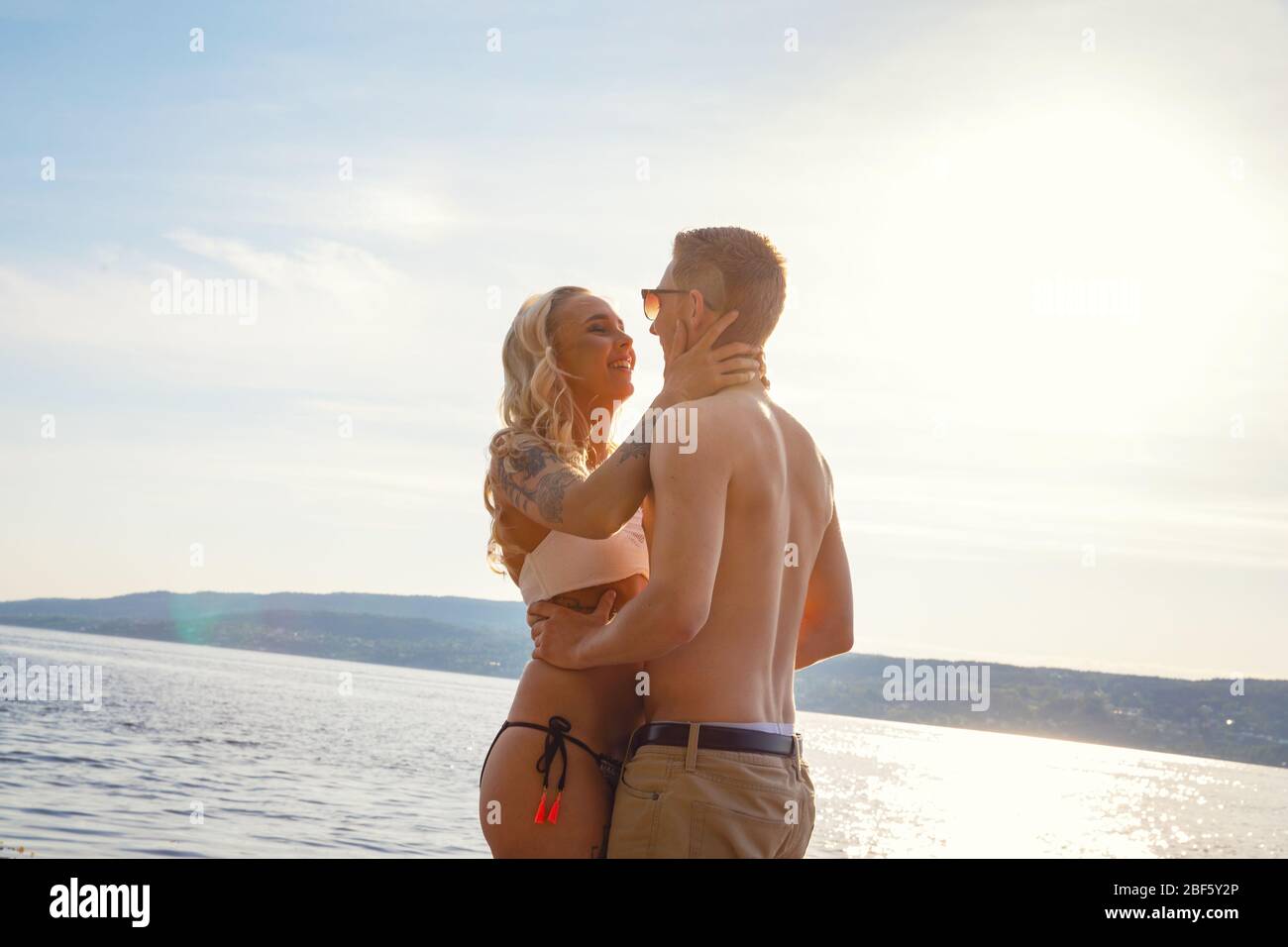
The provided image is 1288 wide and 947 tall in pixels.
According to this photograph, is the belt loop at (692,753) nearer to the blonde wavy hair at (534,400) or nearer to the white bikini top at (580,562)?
the white bikini top at (580,562)

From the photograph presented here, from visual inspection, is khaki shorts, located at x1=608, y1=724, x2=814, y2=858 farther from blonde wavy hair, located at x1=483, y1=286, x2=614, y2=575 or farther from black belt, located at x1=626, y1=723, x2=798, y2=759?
blonde wavy hair, located at x1=483, y1=286, x2=614, y2=575

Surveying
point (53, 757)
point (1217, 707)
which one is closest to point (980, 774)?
point (1217, 707)

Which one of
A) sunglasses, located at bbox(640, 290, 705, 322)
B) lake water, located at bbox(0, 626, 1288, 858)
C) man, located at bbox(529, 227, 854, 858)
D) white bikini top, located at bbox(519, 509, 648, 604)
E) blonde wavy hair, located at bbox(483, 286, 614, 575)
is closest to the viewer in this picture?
man, located at bbox(529, 227, 854, 858)

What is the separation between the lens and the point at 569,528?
3678mm

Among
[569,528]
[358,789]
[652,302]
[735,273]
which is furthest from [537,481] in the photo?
[358,789]

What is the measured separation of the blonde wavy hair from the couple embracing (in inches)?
0.7

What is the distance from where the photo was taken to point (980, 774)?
10488 centimetres

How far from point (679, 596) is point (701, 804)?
0.62m

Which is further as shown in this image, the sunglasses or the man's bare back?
the sunglasses

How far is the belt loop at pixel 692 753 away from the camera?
3404 mm

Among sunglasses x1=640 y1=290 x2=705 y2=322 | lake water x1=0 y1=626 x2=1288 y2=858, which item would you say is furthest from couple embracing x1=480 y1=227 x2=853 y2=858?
lake water x1=0 y1=626 x2=1288 y2=858

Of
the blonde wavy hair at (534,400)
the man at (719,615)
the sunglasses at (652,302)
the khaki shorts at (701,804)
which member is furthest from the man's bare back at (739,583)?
the blonde wavy hair at (534,400)

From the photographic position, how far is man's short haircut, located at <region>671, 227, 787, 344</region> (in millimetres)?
3656

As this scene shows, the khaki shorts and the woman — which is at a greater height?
the woman
